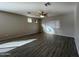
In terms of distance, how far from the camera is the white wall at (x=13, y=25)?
6938mm

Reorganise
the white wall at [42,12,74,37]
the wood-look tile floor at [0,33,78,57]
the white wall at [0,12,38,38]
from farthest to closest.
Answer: the white wall at [42,12,74,37] → the white wall at [0,12,38,38] → the wood-look tile floor at [0,33,78,57]

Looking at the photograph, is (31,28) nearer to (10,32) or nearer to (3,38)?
(10,32)

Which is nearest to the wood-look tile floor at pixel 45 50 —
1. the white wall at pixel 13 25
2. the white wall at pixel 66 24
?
the white wall at pixel 13 25

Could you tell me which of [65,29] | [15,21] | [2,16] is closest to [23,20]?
[15,21]

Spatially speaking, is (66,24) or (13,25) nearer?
(13,25)

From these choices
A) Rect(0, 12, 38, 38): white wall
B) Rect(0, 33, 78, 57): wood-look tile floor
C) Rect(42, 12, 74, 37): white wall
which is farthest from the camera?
Rect(42, 12, 74, 37): white wall

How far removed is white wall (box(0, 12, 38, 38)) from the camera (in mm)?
6938

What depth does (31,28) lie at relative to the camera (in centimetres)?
1132

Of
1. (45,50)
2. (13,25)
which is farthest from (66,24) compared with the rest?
(45,50)

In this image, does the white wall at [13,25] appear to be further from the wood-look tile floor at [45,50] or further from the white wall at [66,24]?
the white wall at [66,24]

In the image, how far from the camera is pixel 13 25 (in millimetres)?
8070

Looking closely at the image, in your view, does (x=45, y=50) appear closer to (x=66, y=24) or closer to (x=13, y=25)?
(x=13, y=25)

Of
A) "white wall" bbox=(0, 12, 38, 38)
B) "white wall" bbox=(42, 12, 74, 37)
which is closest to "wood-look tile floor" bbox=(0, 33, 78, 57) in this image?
"white wall" bbox=(0, 12, 38, 38)

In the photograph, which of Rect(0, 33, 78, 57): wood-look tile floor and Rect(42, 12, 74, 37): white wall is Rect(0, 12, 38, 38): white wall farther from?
Rect(42, 12, 74, 37): white wall
